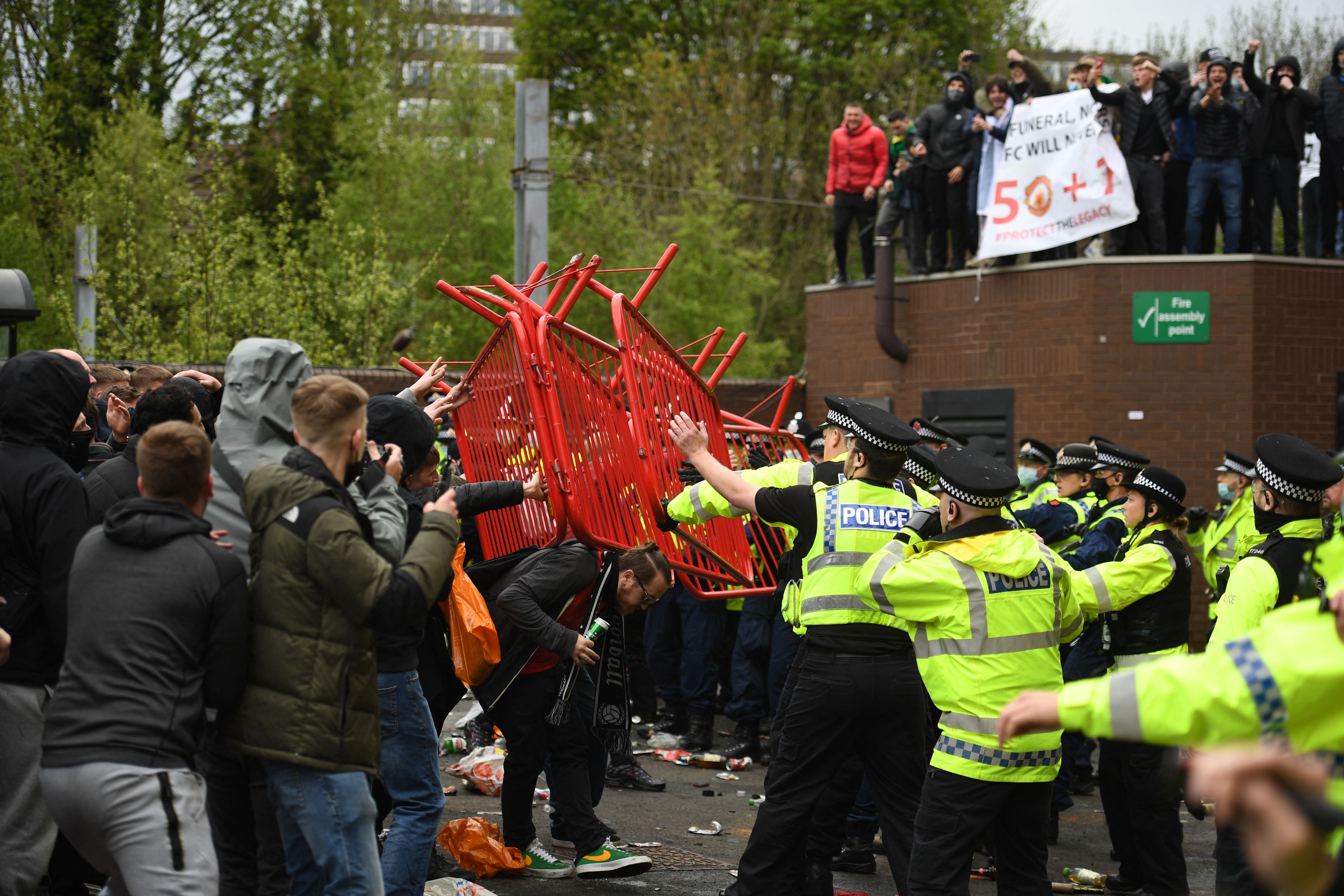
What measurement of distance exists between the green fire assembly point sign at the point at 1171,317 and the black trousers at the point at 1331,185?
1993 mm

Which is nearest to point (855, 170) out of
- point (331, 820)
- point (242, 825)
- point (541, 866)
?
point (541, 866)

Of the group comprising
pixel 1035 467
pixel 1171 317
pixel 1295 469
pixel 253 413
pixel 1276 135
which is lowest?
pixel 1035 467

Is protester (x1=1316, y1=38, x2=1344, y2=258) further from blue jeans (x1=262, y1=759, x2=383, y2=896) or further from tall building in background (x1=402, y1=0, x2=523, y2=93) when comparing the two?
tall building in background (x1=402, y1=0, x2=523, y2=93)

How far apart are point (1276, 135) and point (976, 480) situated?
9.90 meters

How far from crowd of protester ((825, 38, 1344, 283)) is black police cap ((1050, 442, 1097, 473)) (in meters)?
5.10

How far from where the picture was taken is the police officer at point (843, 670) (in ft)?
15.7

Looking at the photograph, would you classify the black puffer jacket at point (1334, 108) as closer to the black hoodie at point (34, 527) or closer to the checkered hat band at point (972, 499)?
the checkered hat band at point (972, 499)

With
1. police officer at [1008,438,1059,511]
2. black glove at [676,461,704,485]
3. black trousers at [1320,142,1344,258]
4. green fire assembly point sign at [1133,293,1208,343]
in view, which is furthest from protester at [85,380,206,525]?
black trousers at [1320,142,1344,258]

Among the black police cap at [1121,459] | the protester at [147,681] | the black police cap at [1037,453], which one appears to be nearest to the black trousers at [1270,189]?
the black police cap at [1037,453]

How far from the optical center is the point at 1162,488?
5660 millimetres

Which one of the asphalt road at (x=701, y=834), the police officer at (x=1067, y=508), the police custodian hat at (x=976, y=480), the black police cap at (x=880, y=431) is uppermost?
the black police cap at (x=880, y=431)

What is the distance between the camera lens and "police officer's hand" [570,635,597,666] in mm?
5250

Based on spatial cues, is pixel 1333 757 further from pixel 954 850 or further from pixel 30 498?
pixel 30 498

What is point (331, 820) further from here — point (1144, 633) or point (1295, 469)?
point (1144, 633)
